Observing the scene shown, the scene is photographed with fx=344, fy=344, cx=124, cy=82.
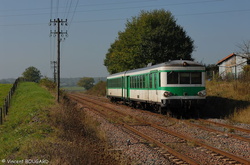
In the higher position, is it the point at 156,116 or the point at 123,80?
the point at 123,80

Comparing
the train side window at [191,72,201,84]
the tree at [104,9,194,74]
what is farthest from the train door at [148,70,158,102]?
the tree at [104,9,194,74]

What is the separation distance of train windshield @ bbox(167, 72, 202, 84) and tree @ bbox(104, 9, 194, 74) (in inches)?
950

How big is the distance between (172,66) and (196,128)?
4.50m

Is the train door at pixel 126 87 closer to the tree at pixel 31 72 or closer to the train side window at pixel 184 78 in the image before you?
the train side window at pixel 184 78

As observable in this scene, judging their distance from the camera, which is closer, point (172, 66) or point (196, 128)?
point (196, 128)

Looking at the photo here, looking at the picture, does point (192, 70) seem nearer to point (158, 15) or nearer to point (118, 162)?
point (118, 162)

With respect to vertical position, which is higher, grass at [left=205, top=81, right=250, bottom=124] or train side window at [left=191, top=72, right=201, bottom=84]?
train side window at [left=191, top=72, right=201, bottom=84]

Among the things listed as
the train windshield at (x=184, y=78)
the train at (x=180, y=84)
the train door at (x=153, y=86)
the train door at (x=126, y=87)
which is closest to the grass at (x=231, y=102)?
the train at (x=180, y=84)

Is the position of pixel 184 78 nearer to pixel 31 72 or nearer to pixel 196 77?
pixel 196 77

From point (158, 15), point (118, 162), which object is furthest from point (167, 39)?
point (118, 162)

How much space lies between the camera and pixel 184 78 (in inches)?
699

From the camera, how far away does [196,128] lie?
46.0 feet

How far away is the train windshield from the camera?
1761 centimetres

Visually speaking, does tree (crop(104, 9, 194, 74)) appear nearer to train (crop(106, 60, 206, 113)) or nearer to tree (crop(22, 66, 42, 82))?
train (crop(106, 60, 206, 113))
